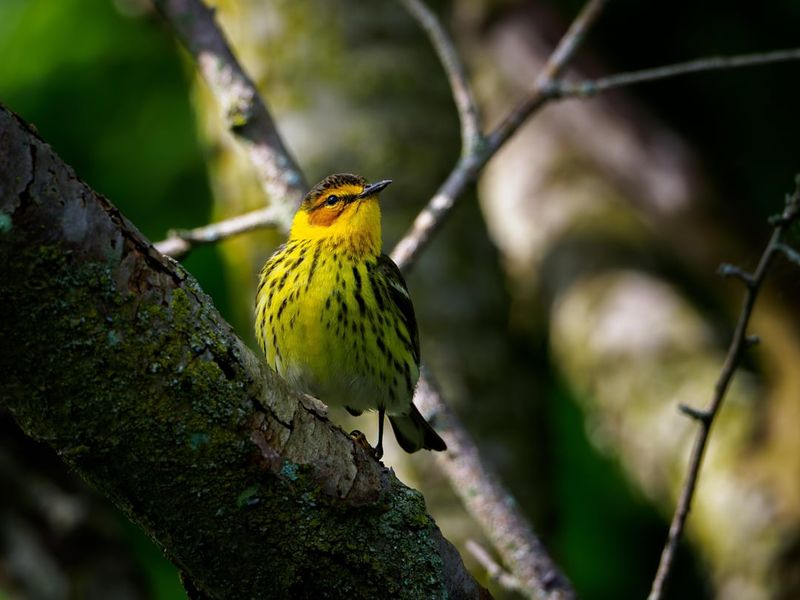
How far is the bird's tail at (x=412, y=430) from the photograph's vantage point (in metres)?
4.21

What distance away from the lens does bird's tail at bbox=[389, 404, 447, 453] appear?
4211 millimetres

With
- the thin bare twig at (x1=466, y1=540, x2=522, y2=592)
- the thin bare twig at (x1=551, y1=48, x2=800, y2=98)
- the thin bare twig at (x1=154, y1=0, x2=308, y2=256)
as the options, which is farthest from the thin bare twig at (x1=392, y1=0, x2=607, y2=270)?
the thin bare twig at (x1=466, y1=540, x2=522, y2=592)

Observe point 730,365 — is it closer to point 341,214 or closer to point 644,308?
point 341,214

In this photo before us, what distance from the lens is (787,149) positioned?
709 centimetres

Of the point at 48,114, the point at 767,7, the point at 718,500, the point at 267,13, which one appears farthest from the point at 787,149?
the point at 48,114

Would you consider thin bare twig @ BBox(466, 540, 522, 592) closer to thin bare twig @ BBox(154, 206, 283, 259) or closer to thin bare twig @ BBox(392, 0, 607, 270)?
thin bare twig @ BBox(392, 0, 607, 270)

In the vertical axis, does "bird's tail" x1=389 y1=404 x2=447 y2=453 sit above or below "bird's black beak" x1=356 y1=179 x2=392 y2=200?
below

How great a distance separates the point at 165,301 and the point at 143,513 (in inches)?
16.7

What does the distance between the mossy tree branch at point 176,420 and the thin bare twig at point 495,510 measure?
124 centimetres

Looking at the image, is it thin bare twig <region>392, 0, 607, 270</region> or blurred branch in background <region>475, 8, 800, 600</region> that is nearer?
thin bare twig <region>392, 0, 607, 270</region>

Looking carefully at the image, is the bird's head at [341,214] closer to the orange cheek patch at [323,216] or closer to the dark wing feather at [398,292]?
the orange cheek patch at [323,216]

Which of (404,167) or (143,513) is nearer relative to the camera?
(143,513)

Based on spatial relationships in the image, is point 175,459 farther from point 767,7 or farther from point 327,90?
point 767,7

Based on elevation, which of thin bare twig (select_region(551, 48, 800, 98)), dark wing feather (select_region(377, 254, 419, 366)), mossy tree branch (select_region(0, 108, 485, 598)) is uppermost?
thin bare twig (select_region(551, 48, 800, 98))
